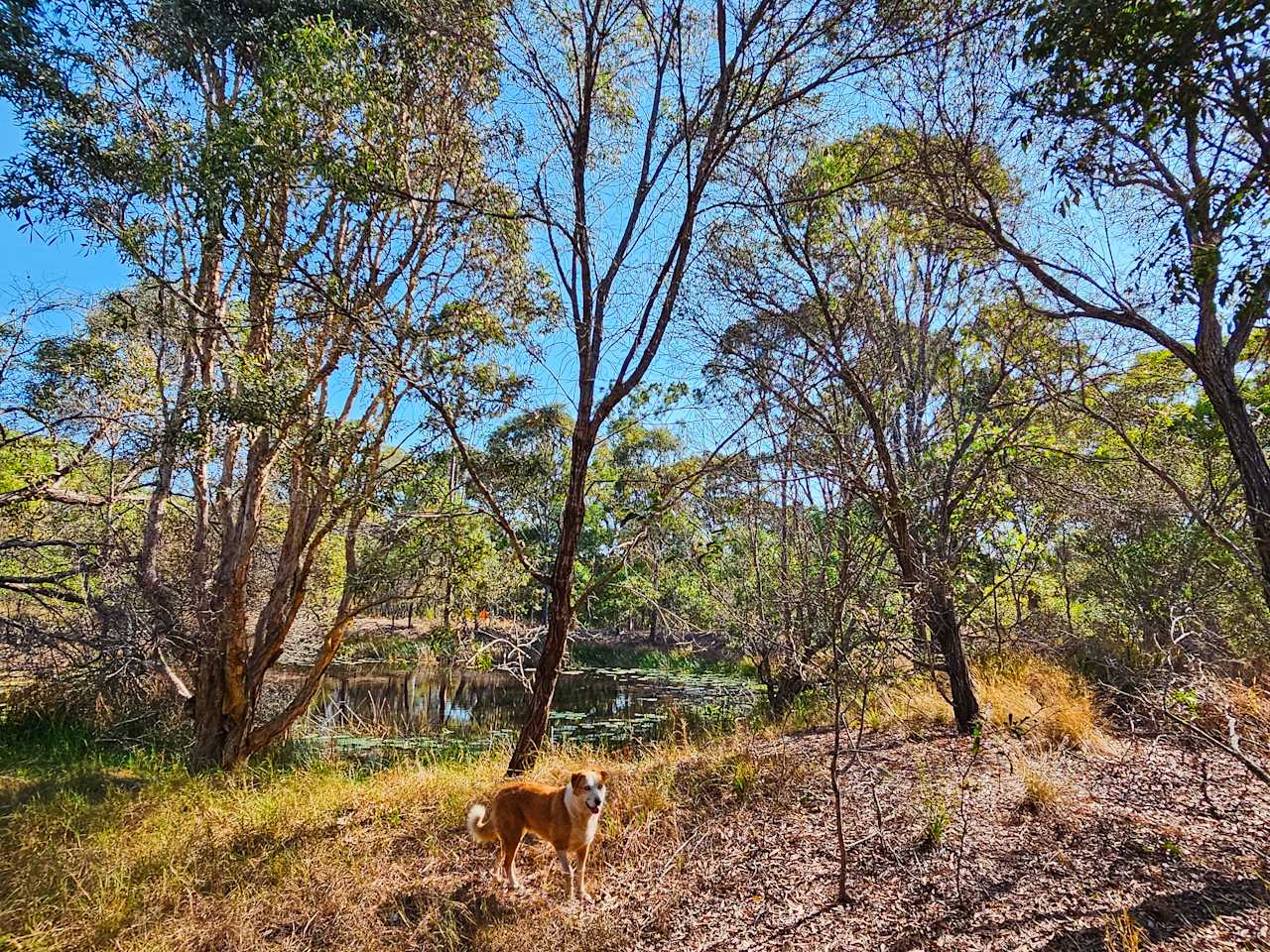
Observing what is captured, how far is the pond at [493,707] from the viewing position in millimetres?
9523

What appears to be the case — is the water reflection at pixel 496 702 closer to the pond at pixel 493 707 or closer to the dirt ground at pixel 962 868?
the pond at pixel 493 707

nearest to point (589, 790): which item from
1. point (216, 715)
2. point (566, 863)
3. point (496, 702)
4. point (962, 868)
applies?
point (566, 863)

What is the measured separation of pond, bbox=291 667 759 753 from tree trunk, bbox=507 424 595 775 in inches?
124

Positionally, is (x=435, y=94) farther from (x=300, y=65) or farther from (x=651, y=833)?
(x=651, y=833)

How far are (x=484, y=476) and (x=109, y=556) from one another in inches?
188

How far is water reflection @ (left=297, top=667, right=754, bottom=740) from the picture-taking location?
36.2 ft

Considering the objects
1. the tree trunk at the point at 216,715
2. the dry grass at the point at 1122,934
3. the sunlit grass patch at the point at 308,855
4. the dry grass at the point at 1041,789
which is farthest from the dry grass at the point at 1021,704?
the tree trunk at the point at 216,715

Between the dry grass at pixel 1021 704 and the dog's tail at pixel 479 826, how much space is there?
9.24ft

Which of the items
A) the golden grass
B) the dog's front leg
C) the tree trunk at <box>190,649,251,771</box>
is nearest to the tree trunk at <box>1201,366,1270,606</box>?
the golden grass

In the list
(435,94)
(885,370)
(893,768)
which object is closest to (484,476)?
(435,94)

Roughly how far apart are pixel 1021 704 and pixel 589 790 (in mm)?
5117

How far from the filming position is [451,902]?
340cm

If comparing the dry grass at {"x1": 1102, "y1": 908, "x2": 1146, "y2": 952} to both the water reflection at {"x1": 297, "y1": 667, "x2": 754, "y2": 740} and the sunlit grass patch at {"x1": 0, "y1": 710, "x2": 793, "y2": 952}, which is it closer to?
the sunlit grass patch at {"x1": 0, "y1": 710, "x2": 793, "y2": 952}

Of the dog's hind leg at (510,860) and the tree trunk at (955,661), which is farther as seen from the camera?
the tree trunk at (955,661)
